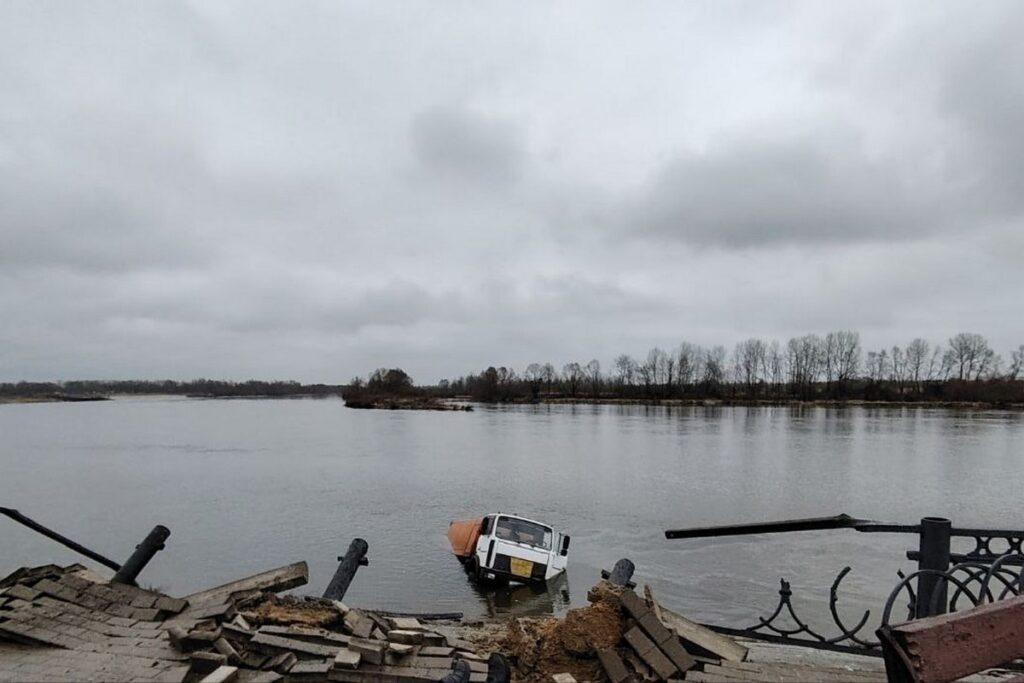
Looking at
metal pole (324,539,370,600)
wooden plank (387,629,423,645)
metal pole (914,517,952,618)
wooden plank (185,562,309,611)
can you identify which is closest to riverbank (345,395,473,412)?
metal pole (324,539,370,600)

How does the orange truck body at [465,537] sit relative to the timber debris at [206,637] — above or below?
below

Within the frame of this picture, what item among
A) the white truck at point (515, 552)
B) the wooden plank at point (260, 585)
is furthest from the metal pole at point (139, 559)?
the white truck at point (515, 552)

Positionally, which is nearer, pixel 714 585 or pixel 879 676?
pixel 879 676

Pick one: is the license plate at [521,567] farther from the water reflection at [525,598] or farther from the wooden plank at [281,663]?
the wooden plank at [281,663]

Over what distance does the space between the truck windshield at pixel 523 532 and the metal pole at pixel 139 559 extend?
1085 centimetres

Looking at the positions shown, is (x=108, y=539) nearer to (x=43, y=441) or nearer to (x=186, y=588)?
(x=186, y=588)

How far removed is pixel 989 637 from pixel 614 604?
4085 millimetres

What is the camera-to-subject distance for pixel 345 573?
36.3 feet

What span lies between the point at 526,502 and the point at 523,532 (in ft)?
36.7

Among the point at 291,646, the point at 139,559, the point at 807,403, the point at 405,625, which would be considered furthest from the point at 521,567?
the point at 807,403

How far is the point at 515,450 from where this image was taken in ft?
174

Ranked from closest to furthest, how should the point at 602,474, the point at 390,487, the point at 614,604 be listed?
the point at 614,604
the point at 390,487
the point at 602,474

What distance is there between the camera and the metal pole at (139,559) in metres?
9.21

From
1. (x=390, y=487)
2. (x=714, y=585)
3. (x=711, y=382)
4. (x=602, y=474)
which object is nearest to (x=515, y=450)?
(x=602, y=474)
